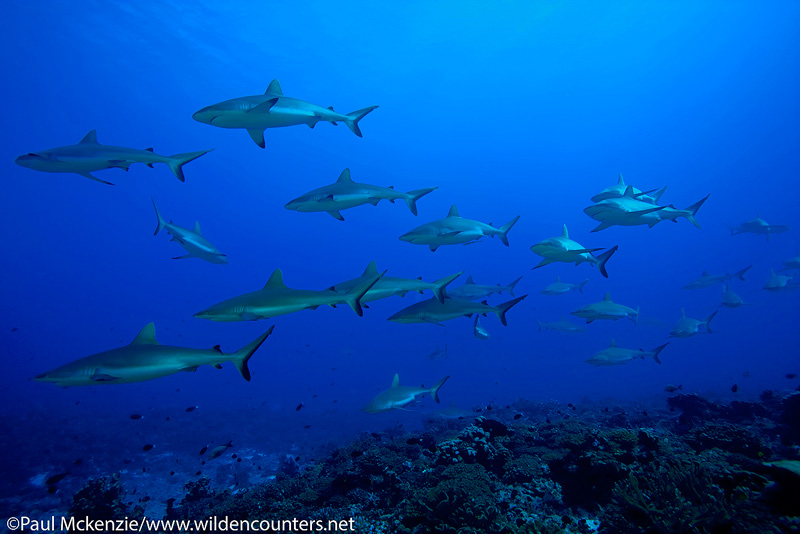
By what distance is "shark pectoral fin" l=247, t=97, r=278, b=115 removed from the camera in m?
5.41

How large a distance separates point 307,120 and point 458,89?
68.4m

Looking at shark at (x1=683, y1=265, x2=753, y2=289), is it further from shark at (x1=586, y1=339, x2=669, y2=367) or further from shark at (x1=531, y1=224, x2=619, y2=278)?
shark at (x1=531, y1=224, x2=619, y2=278)

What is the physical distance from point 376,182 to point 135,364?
293ft

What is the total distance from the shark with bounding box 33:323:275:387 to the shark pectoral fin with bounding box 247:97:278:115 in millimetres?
3768

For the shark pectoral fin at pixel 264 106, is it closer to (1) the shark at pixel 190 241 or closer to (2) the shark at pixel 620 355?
(1) the shark at pixel 190 241

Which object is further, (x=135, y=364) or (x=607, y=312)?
(x=607, y=312)

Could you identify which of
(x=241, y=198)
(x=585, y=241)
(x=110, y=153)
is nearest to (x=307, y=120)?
(x=110, y=153)

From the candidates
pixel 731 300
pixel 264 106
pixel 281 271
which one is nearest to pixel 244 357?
pixel 281 271

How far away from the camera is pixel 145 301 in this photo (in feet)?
528

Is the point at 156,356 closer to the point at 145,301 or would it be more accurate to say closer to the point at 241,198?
the point at 241,198

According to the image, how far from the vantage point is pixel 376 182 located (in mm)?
89938

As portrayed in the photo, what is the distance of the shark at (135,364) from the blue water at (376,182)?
50.2 feet

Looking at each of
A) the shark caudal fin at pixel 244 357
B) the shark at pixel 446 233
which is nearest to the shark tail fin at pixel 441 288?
the shark at pixel 446 233

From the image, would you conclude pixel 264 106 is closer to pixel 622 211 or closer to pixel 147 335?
pixel 147 335
